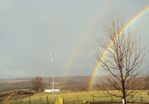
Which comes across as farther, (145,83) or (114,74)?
(145,83)

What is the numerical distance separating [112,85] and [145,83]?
3616 millimetres

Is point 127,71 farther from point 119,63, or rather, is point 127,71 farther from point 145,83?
point 145,83

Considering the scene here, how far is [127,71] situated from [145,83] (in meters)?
3.73

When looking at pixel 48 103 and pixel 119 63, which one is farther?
pixel 48 103

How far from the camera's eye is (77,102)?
5422 cm

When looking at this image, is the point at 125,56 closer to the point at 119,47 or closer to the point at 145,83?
the point at 119,47

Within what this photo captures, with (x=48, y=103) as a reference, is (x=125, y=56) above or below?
above

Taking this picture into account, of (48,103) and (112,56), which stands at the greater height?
(112,56)

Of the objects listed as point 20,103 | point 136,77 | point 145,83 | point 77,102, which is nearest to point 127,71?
point 136,77

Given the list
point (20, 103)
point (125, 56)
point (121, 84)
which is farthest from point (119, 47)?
point (20, 103)

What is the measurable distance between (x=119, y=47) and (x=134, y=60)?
1162 millimetres

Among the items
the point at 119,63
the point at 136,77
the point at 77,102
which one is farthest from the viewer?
the point at 77,102

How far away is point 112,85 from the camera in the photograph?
19781 millimetres

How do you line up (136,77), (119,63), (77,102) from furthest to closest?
(77,102) → (136,77) → (119,63)
